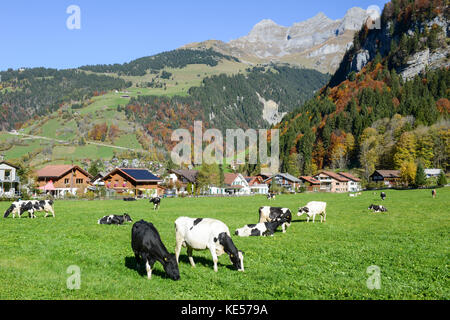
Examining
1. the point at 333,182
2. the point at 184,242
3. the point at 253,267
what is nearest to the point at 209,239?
the point at 184,242

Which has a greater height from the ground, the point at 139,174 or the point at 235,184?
the point at 139,174

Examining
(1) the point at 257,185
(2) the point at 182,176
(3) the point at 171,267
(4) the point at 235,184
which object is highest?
(3) the point at 171,267

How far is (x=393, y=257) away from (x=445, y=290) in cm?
428

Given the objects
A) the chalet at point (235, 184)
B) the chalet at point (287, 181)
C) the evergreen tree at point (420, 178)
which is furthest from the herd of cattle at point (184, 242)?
the chalet at point (287, 181)

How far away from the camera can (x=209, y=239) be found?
12859 mm

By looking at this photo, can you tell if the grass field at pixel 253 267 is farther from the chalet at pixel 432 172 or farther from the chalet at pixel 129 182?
the chalet at pixel 432 172

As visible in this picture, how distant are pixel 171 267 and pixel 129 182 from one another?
293 ft

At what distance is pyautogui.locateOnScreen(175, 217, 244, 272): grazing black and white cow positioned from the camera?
12.6 metres

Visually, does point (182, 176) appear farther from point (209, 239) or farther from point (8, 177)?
point (209, 239)

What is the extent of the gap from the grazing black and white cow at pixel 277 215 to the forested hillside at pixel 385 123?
80.5 m

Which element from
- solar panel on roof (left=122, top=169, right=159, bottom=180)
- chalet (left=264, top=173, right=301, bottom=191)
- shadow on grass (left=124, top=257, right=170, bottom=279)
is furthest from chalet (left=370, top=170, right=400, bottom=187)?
shadow on grass (left=124, top=257, right=170, bottom=279)

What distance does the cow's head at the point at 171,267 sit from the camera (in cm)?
1129
